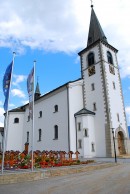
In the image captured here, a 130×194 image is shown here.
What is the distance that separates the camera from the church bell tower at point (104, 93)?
23016 millimetres

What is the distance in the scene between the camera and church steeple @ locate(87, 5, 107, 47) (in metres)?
31.1

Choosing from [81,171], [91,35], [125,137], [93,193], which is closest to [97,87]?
[125,137]

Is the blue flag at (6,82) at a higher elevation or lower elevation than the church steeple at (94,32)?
lower

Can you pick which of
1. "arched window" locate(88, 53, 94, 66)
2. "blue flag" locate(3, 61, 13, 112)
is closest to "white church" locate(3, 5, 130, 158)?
"arched window" locate(88, 53, 94, 66)

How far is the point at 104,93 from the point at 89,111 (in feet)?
11.0

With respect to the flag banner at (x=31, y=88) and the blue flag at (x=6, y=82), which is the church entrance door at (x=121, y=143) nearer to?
the flag banner at (x=31, y=88)

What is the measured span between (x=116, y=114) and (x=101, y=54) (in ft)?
31.5

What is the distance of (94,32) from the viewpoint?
32.3 m

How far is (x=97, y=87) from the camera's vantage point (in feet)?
85.8

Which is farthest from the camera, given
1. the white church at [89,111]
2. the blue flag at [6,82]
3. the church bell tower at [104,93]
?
the white church at [89,111]

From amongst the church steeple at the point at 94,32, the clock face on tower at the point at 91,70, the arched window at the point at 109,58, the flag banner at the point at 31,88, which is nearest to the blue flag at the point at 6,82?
the flag banner at the point at 31,88

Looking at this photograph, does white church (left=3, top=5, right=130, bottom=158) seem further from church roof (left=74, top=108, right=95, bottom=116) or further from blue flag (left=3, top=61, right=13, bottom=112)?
blue flag (left=3, top=61, right=13, bottom=112)

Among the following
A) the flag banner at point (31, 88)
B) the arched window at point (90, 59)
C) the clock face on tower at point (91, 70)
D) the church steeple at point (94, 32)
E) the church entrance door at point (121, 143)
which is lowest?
the church entrance door at point (121, 143)

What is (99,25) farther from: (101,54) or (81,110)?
(81,110)
